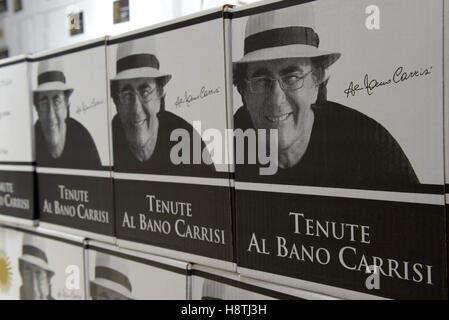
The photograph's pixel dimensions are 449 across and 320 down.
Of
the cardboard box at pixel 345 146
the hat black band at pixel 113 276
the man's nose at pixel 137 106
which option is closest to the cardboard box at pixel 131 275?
the hat black band at pixel 113 276

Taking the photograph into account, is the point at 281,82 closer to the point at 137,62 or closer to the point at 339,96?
the point at 339,96

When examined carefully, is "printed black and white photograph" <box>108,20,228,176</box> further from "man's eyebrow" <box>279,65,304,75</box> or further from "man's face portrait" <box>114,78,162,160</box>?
"man's eyebrow" <box>279,65,304,75</box>

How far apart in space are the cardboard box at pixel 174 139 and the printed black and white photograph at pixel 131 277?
0.09 feet

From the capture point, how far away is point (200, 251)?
71 cm

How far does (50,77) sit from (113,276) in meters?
0.43

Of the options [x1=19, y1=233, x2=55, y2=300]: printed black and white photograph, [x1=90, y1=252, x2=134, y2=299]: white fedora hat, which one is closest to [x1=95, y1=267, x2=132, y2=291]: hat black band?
[x1=90, y1=252, x2=134, y2=299]: white fedora hat

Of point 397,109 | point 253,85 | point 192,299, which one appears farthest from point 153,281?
point 397,109

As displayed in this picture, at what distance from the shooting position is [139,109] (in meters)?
0.76

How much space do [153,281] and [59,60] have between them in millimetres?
480

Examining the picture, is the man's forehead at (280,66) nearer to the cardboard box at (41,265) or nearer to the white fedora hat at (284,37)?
the white fedora hat at (284,37)

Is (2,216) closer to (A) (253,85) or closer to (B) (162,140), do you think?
(B) (162,140)

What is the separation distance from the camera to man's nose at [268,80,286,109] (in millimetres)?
594
